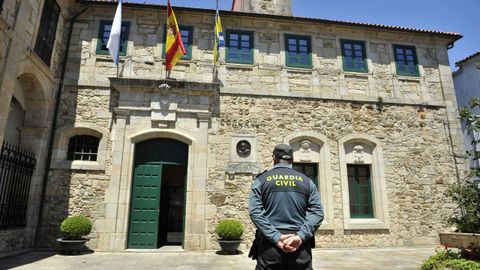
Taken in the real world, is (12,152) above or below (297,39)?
below

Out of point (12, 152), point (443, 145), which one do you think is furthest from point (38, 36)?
point (443, 145)

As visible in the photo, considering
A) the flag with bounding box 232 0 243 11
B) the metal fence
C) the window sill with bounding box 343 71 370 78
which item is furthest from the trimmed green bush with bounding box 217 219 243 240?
the flag with bounding box 232 0 243 11

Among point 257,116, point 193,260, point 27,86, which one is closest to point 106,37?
point 27,86

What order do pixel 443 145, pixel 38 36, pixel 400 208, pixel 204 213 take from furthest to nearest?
pixel 443 145, pixel 400 208, pixel 204 213, pixel 38 36

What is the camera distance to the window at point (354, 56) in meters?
11.4

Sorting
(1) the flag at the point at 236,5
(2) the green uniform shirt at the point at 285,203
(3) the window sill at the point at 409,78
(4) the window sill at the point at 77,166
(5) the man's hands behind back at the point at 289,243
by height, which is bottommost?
(5) the man's hands behind back at the point at 289,243

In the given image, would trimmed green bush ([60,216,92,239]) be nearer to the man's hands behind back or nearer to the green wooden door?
the green wooden door

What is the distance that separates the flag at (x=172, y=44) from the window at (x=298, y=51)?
3.87 meters

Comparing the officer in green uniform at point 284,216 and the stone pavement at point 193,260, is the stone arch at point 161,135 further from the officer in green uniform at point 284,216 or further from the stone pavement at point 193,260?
the officer in green uniform at point 284,216

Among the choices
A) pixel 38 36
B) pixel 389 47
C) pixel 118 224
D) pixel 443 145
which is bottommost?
pixel 118 224

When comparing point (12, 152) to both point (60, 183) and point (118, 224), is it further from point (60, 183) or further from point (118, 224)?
point (118, 224)

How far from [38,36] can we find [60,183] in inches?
171

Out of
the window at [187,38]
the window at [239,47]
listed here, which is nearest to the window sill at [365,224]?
the window at [239,47]

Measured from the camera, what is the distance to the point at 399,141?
36.2 ft
